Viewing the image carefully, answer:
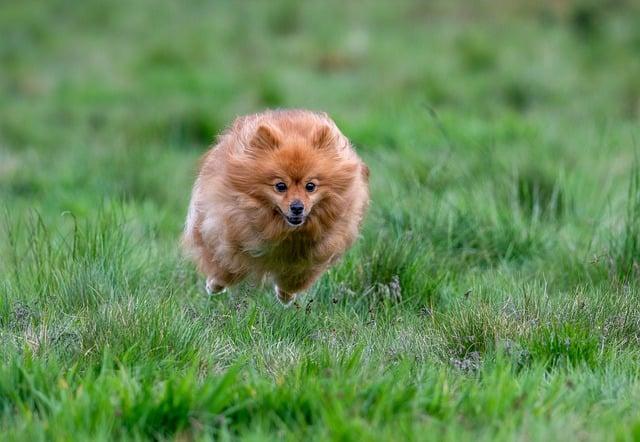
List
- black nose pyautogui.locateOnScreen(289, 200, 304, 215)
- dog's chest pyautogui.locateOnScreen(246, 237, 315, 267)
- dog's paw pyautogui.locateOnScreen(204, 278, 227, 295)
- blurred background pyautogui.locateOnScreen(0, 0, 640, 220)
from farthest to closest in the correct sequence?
1. blurred background pyautogui.locateOnScreen(0, 0, 640, 220)
2. dog's paw pyautogui.locateOnScreen(204, 278, 227, 295)
3. dog's chest pyautogui.locateOnScreen(246, 237, 315, 267)
4. black nose pyautogui.locateOnScreen(289, 200, 304, 215)

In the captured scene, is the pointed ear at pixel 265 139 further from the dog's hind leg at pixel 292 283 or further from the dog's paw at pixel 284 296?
the dog's paw at pixel 284 296

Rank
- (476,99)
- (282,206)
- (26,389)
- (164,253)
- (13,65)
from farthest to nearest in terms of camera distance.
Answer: (13,65) → (476,99) → (164,253) → (282,206) → (26,389)

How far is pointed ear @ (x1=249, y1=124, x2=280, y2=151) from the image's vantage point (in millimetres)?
5223

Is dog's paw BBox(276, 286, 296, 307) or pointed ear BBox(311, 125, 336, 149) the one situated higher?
pointed ear BBox(311, 125, 336, 149)

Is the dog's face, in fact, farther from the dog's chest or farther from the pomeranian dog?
the dog's chest

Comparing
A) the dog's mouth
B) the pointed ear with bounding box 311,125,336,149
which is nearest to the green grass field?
the dog's mouth

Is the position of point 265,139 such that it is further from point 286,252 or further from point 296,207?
point 286,252

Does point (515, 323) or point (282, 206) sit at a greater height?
point (282, 206)

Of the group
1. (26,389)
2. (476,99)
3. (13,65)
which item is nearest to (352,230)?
(26,389)

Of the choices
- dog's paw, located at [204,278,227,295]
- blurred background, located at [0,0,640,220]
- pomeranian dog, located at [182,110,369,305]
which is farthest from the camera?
blurred background, located at [0,0,640,220]

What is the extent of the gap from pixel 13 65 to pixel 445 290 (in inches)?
382

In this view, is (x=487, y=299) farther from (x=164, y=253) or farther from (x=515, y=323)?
(x=164, y=253)

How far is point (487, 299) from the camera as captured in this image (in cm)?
528

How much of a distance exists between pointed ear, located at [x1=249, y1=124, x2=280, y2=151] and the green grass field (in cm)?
82
